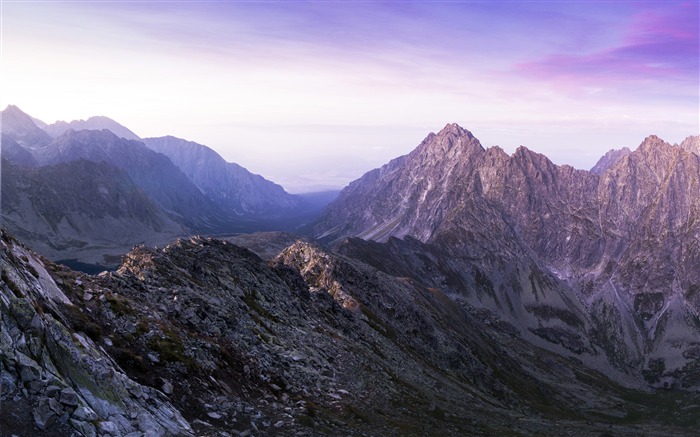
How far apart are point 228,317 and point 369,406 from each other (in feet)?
62.5

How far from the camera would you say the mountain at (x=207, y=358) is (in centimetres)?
2494

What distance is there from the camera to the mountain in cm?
2494

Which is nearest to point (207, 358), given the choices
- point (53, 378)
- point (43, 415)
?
point (53, 378)

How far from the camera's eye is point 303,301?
9100cm

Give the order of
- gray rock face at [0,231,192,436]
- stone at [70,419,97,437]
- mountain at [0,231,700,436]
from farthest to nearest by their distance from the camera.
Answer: mountain at [0,231,700,436] → stone at [70,419,97,437] → gray rock face at [0,231,192,436]

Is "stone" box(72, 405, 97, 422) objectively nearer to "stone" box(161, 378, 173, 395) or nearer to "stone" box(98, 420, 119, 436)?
"stone" box(98, 420, 119, 436)

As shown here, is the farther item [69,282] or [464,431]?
[464,431]

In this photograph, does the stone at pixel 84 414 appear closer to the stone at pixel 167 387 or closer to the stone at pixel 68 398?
the stone at pixel 68 398

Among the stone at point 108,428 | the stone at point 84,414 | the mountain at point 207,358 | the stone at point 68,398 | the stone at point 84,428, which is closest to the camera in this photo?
the stone at point 84,428

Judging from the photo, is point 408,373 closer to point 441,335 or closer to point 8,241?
point 441,335

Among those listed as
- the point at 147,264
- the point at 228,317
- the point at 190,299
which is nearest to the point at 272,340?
the point at 228,317

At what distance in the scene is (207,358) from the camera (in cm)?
4134

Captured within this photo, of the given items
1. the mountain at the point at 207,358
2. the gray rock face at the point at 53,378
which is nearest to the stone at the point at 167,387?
the mountain at the point at 207,358

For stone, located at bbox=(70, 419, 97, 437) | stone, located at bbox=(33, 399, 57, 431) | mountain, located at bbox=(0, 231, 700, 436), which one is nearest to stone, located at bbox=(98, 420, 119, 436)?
mountain, located at bbox=(0, 231, 700, 436)
